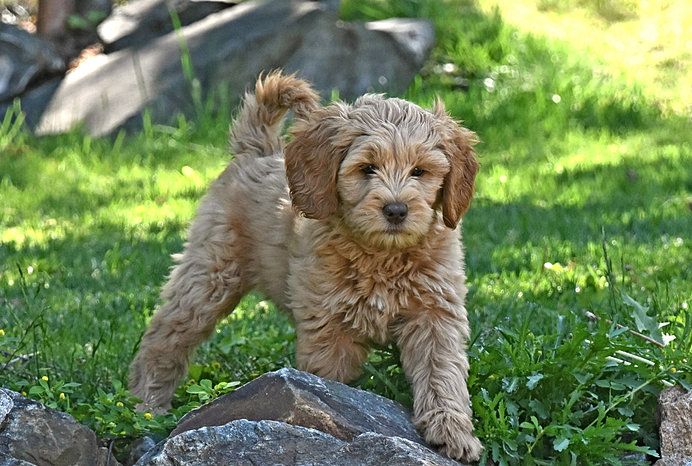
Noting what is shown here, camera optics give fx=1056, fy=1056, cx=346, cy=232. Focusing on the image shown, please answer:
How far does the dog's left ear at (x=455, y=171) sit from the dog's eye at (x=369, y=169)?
1.04ft

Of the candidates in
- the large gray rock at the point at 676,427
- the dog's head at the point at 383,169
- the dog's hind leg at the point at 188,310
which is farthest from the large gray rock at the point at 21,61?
the large gray rock at the point at 676,427

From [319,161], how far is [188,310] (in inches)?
47.1

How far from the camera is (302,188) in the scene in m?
4.25

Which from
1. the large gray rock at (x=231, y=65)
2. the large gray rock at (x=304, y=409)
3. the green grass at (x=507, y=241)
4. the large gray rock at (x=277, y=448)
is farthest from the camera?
the large gray rock at (x=231, y=65)

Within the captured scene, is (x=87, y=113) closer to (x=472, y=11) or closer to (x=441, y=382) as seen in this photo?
(x=472, y=11)

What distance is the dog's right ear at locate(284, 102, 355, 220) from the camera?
→ 4211mm

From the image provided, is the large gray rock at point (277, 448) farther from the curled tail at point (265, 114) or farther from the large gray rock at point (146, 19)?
the large gray rock at point (146, 19)

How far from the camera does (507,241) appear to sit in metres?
7.65

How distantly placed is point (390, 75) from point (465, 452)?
26.8ft

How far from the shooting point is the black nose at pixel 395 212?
3.97 m

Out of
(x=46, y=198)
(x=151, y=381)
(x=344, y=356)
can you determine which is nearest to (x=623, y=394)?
(x=344, y=356)

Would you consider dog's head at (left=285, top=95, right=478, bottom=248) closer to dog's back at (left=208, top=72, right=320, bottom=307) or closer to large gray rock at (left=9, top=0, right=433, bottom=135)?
dog's back at (left=208, top=72, right=320, bottom=307)

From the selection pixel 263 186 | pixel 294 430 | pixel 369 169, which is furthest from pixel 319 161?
pixel 294 430

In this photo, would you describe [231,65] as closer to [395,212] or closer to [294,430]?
[395,212]
